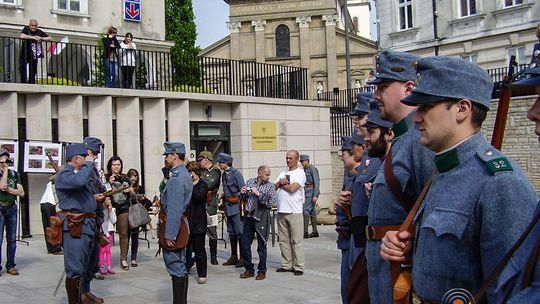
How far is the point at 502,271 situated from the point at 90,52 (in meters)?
17.5

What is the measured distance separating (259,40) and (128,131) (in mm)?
47207

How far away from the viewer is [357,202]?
17.6ft

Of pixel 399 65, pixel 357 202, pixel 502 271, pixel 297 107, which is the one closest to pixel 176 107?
pixel 297 107

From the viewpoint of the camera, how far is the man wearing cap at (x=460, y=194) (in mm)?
2729

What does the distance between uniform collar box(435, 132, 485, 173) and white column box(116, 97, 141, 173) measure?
15.1 metres

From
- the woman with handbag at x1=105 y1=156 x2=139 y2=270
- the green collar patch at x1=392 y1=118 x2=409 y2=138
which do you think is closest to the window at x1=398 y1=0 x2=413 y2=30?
the woman with handbag at x1=105 y1=156 x2=139 y2=270

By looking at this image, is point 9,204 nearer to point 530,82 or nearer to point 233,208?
Result: point 233,208

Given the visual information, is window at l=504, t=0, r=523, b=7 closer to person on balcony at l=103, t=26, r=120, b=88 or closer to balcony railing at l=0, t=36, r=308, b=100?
balcony railing at l=0, t=36, r=308, b=100

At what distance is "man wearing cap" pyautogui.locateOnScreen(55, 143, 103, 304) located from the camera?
7777mm

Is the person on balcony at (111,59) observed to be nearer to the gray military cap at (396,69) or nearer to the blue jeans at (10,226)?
the blue jeans at (10,226)

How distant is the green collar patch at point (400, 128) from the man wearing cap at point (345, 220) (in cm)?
198

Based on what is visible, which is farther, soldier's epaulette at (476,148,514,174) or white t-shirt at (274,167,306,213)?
white t-shirt at (274,167,306,213)

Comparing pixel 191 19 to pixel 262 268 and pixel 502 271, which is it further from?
pixel 502 271

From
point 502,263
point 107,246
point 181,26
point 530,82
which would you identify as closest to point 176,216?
point 107,246
